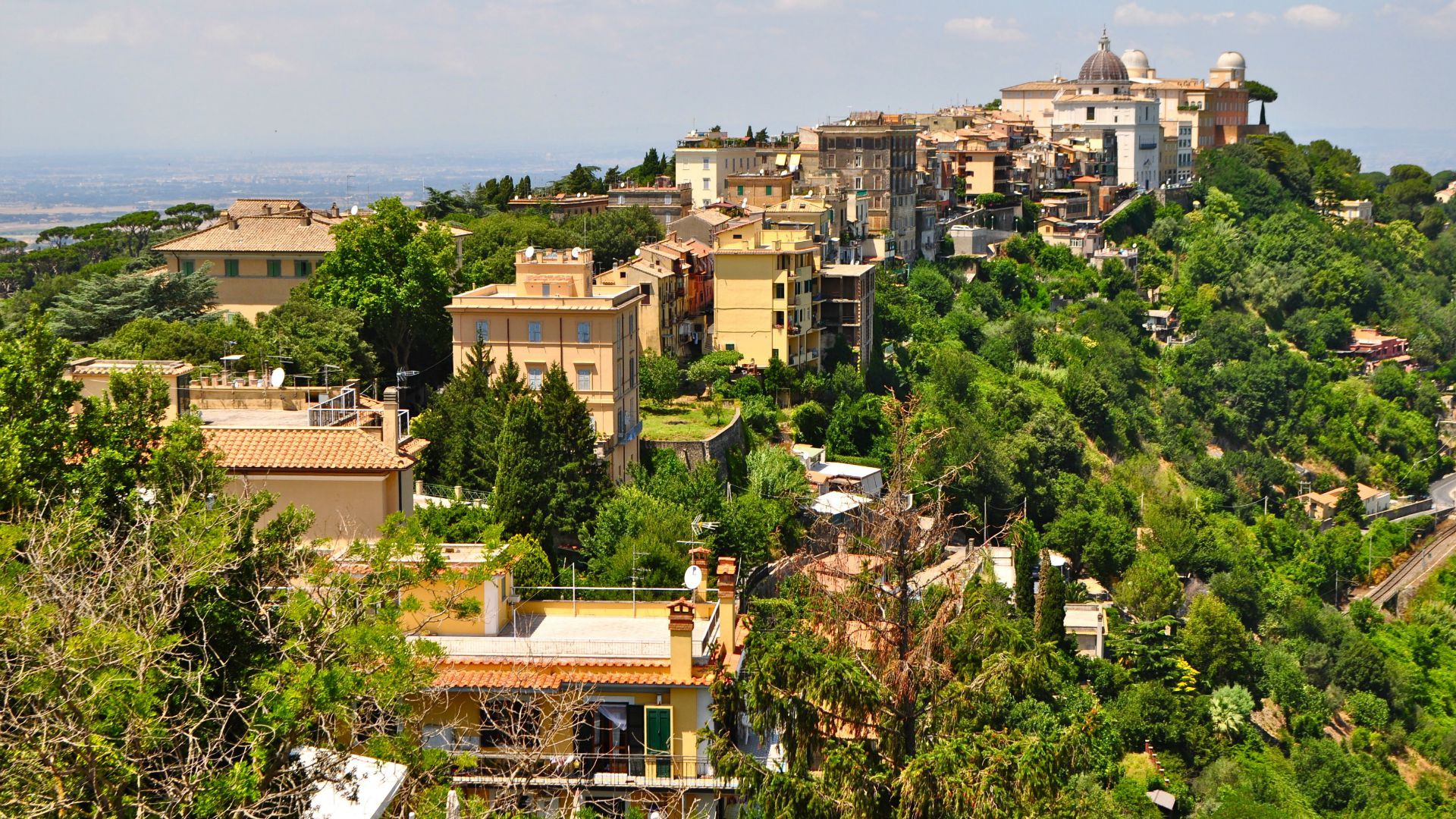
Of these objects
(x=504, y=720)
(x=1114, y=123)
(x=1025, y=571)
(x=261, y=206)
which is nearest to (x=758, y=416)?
(x=1025, y=571)

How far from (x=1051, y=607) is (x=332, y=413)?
2068cm

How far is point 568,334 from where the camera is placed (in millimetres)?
36844

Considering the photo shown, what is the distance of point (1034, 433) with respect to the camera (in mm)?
56531

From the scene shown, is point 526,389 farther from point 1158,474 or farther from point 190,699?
point 1158,474

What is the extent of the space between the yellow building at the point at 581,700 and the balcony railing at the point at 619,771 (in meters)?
0.02

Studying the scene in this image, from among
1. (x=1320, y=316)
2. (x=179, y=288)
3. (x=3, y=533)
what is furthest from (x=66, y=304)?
(x=1320, y=316)

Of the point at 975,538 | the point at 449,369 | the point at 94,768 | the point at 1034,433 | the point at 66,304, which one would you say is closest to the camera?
the point at 94,768

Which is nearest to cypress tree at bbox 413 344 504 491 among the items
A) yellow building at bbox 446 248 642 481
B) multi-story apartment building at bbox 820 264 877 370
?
yellow building at bbox 446 248 642 481

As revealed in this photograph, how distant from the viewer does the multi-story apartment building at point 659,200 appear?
6744 cm

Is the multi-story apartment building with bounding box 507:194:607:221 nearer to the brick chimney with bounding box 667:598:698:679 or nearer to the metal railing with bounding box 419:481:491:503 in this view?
the metal railing with bounding box 419:481:491:503

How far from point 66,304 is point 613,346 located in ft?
45.8

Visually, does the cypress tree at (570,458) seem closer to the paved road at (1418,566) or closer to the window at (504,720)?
the window at (504,720)

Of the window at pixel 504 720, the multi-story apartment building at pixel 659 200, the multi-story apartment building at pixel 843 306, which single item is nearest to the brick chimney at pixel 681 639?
the window at pixel 504 720

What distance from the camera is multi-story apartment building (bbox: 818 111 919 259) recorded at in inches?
2650
